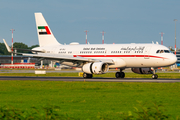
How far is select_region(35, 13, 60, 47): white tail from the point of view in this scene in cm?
5456

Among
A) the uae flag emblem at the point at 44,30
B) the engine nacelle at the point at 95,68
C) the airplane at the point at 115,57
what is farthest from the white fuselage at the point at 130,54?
the uae flag emblem at the point at 44,30

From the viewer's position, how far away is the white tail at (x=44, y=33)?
179 ft

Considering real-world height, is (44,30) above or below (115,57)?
above

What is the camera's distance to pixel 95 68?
41875mm

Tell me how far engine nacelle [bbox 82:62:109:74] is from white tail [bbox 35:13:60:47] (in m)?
13.2

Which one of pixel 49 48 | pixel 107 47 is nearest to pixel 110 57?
pixel 107 47

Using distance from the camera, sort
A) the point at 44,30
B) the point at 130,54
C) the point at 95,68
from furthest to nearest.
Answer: the point at 44,30, the point at 130,54, the point at 95,68

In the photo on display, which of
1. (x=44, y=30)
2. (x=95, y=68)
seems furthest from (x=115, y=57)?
(x=44, y=30)

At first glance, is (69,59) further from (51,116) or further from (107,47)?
(51,116)

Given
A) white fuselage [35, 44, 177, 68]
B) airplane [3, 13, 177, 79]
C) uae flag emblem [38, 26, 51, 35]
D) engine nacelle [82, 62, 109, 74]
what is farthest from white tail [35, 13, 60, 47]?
engine nacelle [82, 62, 109, 74]

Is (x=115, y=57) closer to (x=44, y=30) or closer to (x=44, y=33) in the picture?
(x=44, y=33)

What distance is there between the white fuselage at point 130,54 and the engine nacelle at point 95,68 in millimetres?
1311

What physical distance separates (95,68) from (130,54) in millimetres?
5274

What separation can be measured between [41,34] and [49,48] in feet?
12.0
